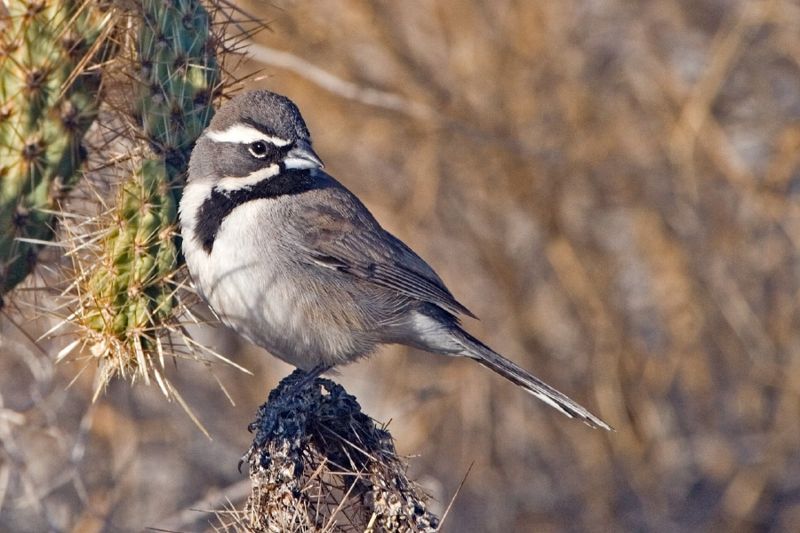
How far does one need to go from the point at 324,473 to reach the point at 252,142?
173 centimetres

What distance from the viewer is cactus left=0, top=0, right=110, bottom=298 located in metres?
4.49

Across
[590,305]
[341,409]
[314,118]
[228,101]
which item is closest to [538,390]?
[341,409]

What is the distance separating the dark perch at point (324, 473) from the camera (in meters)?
3.49

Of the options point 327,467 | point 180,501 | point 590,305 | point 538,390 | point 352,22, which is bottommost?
point 180,501

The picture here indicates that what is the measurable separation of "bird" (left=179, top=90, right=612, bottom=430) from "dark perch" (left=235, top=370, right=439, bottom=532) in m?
0.87

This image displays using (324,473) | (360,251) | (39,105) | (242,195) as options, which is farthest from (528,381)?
(39,105)

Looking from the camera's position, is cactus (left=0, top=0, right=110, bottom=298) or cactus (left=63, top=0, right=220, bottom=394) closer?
cactus (left=63, top=0, right=220, bottom=394)

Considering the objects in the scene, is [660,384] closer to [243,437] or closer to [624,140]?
[624,140]

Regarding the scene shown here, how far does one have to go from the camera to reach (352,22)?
917cm

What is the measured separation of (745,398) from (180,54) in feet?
20.5

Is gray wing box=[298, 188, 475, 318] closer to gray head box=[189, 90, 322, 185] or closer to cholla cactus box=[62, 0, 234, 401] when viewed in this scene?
gray head box=[189, 90, 322, 185]

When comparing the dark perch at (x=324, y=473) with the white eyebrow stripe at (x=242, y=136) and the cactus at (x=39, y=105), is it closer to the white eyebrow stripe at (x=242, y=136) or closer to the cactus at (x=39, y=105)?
the white eyebrow stripe at (x=242, y=136)

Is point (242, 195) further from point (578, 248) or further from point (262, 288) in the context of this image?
point (578, 248)

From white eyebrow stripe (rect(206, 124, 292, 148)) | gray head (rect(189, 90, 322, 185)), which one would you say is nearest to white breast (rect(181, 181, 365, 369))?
gray head (rect(189, 90, 322, 185))
